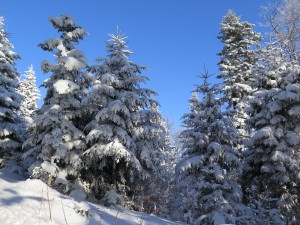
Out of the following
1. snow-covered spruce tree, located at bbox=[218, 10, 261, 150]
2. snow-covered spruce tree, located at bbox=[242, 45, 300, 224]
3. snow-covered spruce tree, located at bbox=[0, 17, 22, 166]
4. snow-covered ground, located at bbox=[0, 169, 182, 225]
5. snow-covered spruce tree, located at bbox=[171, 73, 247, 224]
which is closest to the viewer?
snow-covered ground, located at bbox=[0, 169, 182, 225]

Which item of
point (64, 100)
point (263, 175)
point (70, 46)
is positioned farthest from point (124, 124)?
point (263, 175)

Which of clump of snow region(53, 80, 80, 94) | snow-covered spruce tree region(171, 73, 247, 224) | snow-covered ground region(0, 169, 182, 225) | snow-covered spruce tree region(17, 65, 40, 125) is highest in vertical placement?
snow-covered spruce tree region(17, 65, 40, 125)

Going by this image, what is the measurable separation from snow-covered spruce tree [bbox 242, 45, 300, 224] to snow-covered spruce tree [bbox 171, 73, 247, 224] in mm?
942

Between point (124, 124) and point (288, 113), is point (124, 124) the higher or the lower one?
the lower one

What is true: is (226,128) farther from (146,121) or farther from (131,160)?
(131,160)

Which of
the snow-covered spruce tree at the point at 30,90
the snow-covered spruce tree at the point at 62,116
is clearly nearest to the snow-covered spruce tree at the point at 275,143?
the snow-covered spruce tree at the point at 62,116

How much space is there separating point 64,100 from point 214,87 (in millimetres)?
7959

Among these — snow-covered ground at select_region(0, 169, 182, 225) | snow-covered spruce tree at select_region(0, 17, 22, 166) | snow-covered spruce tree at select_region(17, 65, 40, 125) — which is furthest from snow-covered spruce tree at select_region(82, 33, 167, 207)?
snow-covered spruce tree at select_region(17, 65, 40, 125)

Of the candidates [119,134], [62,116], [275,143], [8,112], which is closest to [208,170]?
[275,143]

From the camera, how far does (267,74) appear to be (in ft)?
55.8

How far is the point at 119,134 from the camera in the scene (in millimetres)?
15336

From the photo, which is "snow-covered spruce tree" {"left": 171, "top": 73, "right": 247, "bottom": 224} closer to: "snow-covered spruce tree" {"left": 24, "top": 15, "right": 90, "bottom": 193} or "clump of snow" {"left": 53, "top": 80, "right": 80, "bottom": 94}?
"snow-covered spruce tree" {"left": 24, "top": 15, "right": 90, "bottom": 193}

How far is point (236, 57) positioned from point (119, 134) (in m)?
13.2

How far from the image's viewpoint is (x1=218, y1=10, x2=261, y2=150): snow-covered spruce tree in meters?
23.1
